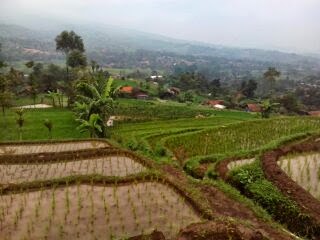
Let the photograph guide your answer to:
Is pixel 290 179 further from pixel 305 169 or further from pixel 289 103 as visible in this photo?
pixel 289 103

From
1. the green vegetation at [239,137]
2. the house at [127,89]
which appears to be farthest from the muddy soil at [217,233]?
the house at [127,89]

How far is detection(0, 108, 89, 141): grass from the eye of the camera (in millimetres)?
27888

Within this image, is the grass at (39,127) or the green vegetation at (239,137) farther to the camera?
the grass at (39,127)

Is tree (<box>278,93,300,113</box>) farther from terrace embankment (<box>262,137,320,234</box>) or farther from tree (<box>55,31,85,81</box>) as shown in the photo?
terrace embankment (<box>262,137,320,234</box>)

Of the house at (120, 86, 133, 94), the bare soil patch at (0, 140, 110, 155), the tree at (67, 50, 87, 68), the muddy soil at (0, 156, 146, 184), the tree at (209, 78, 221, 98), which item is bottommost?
the tree at (209, 78, 221, 98)

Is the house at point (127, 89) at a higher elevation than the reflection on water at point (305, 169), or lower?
lower

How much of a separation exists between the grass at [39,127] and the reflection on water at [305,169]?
16065 millimetres

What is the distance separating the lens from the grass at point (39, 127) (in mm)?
27888

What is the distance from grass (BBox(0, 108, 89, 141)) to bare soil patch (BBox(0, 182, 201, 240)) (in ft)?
55.1

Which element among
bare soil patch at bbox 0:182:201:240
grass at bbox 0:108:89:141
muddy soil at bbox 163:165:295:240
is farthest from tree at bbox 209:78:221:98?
bare soil patch at bbox 0:182:201:240

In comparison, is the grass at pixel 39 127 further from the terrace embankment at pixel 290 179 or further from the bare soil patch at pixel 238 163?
the terrace embankment at pixel 290 179

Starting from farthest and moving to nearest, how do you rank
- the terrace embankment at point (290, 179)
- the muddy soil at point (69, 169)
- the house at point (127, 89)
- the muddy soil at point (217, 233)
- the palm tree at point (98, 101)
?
the house at point (127, 89) → the palm tree at point (98, 101) → the muddy soil at point (69, 169) → the terrace embankment at point (290, 179) → the muddy soil at point (217, 233)

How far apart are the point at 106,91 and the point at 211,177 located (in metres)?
10.6

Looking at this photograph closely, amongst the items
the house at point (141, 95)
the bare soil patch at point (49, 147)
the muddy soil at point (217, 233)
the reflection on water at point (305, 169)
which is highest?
the muddy soil at point (217, 233)
